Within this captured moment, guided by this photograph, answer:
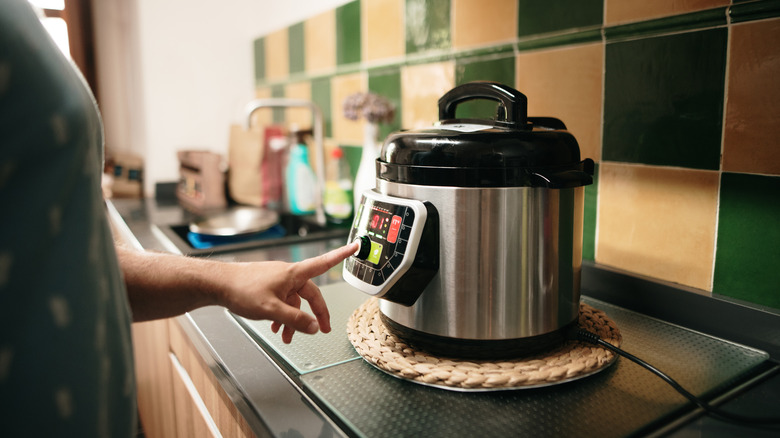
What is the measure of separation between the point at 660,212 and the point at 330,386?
0.58 metres

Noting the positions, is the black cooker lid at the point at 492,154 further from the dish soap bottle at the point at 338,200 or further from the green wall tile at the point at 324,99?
the green wall tile at the point at 324,99

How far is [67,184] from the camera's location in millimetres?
462

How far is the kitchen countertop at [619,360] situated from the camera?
0.57 meters

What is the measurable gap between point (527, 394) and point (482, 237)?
0.18 m

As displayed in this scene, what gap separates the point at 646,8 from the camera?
0.84 metres

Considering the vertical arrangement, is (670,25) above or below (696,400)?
above

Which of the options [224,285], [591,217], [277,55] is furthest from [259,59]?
[224,285]

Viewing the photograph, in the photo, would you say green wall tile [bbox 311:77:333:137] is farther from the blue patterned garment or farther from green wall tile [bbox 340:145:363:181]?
the blue patterned garment

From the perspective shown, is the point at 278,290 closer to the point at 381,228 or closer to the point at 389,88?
the point at 381,228

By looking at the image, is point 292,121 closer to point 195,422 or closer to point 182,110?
point 182,110

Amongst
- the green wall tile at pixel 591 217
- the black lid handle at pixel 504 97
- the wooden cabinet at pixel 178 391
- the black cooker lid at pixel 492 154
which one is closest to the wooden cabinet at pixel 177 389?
the wooden cabinet at pixel 178 391

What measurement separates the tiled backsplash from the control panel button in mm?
471

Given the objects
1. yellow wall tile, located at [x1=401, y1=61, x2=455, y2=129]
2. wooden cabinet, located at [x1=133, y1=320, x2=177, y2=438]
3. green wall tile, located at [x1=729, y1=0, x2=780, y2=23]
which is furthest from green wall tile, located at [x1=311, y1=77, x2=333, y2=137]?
green wall tile, located at [x1=729, y1=0, x2=780, y2=23]

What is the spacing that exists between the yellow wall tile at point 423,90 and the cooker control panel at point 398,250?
66 cm
